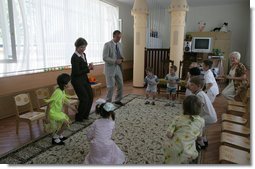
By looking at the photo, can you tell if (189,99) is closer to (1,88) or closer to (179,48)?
(1,88)

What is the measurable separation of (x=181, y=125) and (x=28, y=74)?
9.95 feet

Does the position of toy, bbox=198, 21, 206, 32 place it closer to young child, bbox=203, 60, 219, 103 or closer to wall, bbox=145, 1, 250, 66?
wall, bbox=145, 1, 250, 66

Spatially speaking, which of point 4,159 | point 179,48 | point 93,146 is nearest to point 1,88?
point 4,159

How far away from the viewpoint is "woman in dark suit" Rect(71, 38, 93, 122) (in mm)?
2984

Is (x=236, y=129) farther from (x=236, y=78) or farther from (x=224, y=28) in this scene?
(x=224, y=28)

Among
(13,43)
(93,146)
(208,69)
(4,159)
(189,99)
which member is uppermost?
(13,43)

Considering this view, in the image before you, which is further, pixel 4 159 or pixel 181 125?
pixel 4 159

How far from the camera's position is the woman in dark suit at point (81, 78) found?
117 inches

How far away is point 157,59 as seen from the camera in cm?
575

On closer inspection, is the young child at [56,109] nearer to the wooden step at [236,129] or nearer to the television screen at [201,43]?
the wooden step at [236,129]

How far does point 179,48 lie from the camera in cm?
536

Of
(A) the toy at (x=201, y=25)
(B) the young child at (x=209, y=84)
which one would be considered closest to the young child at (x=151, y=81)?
(B) the young child at (x=209, y=84)

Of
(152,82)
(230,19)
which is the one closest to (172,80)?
(152,82)

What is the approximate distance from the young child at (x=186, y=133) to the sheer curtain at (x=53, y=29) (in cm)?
298
